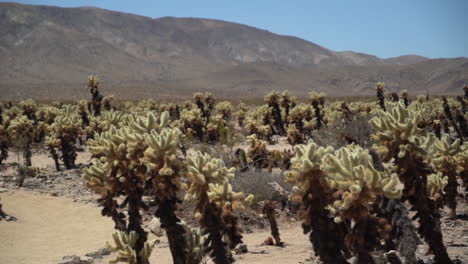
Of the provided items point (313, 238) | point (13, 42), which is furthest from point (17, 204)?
point (13, 42)

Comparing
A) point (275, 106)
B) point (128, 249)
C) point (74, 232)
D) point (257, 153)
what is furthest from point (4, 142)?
point (128, 249)

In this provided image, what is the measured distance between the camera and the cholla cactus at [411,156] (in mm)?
5441

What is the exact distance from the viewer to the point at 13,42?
12344cm

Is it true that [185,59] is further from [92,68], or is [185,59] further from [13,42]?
[13,42]

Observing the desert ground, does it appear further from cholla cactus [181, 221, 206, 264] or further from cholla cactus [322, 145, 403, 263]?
cholla cactus [322, 145, 403, 263]

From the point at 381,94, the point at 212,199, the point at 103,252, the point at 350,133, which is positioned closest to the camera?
the point at 212,199

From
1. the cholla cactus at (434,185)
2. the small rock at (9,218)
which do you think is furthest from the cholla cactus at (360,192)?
the small rock at (9,218)

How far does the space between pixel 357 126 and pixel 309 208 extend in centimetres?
1335

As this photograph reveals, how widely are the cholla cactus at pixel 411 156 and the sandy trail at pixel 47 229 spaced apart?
7.42 metres

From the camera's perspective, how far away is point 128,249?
5906 mm

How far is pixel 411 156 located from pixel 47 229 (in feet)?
34.2

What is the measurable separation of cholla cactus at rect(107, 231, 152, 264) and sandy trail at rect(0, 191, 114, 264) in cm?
399

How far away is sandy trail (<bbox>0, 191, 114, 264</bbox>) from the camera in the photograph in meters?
9.73

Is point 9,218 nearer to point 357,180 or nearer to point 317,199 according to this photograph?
point 317,199
